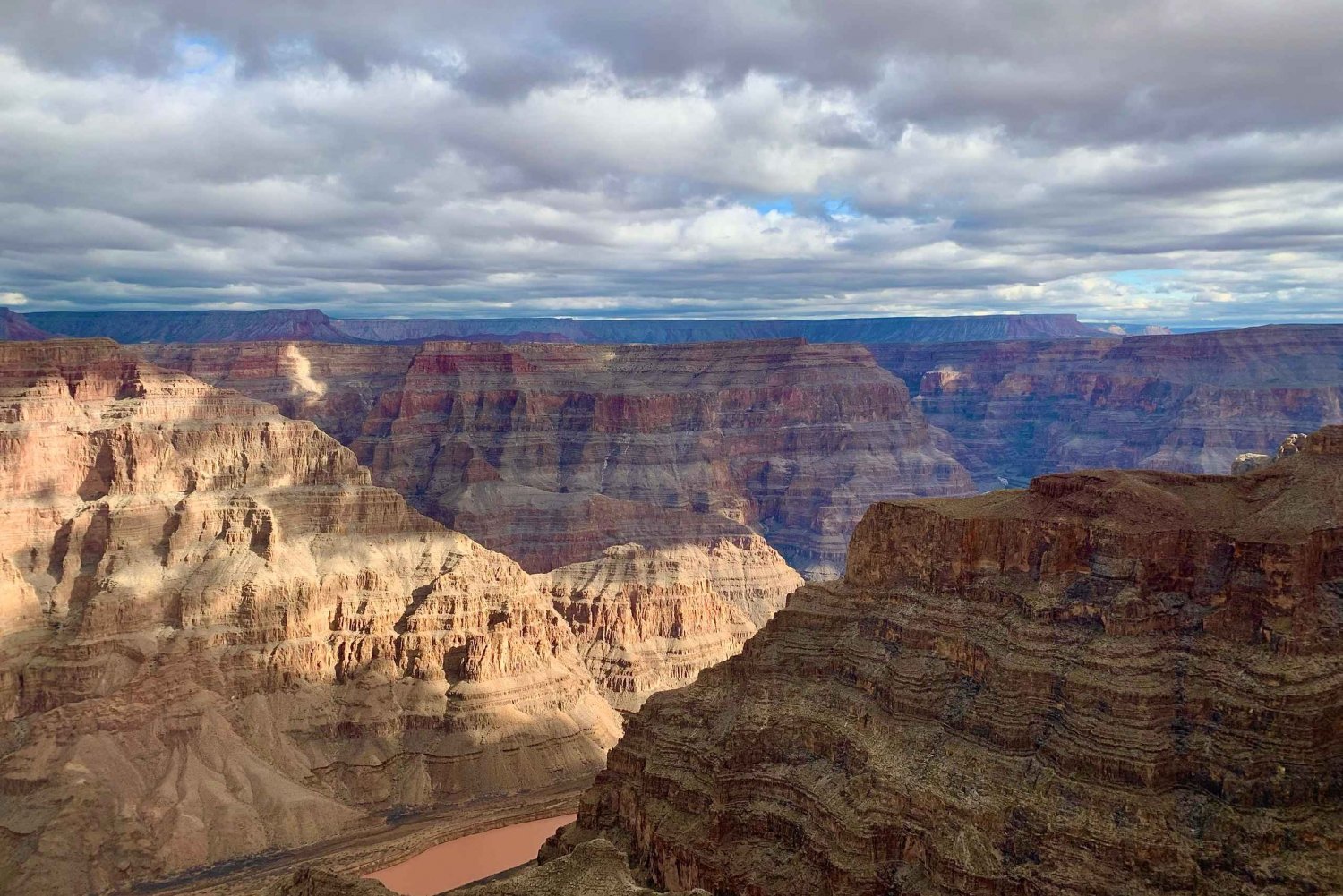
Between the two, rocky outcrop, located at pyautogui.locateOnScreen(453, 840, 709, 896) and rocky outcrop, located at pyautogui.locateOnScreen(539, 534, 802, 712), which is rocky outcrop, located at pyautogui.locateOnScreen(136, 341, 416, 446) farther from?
rocky outcrop, located at pyautogui.locateOnScreen(453, 840, 709, 896)

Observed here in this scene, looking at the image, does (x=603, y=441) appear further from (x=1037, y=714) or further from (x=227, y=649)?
(x=1037, y=714)

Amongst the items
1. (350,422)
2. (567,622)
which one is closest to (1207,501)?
(567,622)

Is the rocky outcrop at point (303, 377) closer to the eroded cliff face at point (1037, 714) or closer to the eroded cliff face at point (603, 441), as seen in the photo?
the eroded cliff face at point (603, 441)

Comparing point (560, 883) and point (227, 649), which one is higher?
point (560, 883)

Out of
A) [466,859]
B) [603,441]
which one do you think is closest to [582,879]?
[466,859]

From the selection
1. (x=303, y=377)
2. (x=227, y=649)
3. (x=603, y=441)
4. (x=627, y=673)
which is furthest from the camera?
(x=303, y=377)

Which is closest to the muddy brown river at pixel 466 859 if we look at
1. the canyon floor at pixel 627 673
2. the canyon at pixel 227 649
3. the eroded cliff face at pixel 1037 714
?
the canyon floor at pixel 627 673
